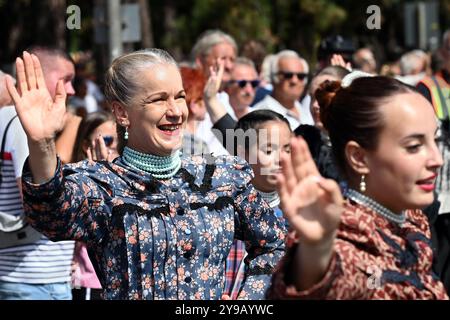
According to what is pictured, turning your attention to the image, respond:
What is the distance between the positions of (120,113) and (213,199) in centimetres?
52

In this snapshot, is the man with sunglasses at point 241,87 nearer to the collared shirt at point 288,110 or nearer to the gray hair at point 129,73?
the collared shirt at point 288,110

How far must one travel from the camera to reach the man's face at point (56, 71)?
6508 mm

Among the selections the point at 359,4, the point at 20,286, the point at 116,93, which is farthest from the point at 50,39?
the point at 116,93

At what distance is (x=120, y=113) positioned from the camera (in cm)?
434

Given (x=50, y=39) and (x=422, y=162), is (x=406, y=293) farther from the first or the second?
(x=50, y=39)

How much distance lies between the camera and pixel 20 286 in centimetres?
588

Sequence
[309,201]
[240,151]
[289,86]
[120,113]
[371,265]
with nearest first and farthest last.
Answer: [309,201] < [371,265] < [120,113] < [240,151] < [289,86]

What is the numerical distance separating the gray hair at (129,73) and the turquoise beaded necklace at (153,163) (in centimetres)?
21

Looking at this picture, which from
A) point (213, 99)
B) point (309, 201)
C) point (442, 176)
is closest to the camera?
point (309, 201)

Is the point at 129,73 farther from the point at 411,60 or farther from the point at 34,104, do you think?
the point at 411,60

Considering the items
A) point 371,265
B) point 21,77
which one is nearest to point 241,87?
point 21,77

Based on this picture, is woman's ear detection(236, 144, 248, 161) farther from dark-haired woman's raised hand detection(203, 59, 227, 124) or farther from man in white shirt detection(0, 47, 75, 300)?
man in white shirt detection(0, 47, 75, 300)

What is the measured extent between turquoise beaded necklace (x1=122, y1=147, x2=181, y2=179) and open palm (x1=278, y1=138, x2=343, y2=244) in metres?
1.25

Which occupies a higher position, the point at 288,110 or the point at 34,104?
the point at 34,104
